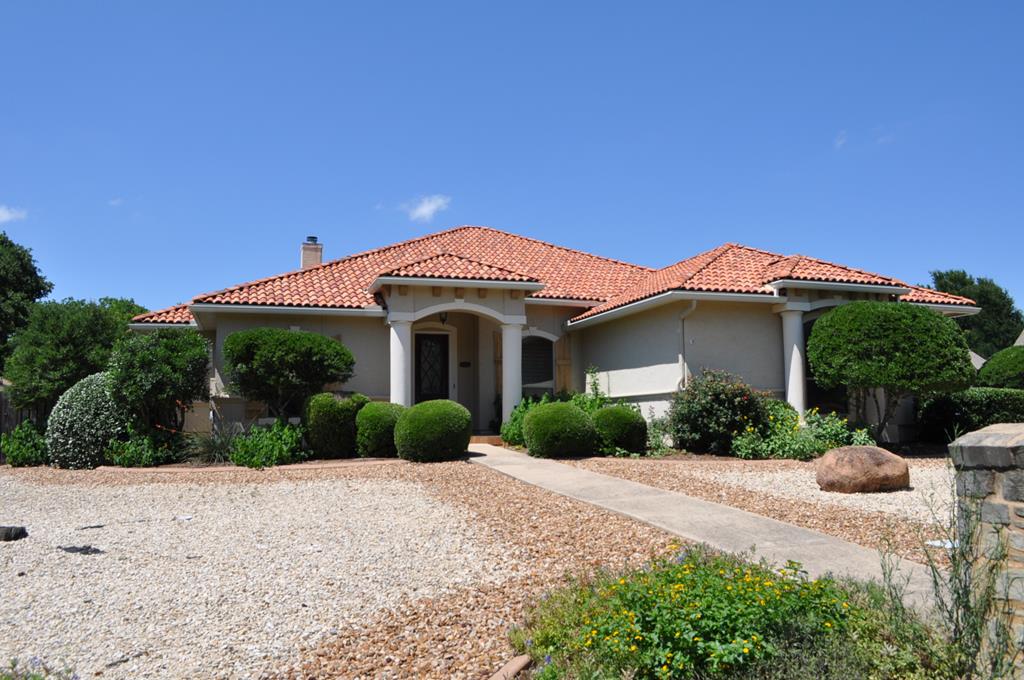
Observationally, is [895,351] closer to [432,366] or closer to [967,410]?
[967,410]

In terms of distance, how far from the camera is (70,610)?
4957 millimetres

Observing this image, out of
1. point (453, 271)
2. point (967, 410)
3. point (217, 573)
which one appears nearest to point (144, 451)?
point (453, 271)

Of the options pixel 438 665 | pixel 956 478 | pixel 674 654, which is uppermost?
pixel 956 478

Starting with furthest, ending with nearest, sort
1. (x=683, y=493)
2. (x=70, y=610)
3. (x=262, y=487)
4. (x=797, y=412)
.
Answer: (x=797, y=412)
(x=262, y=487)
(x=683, y=493)
(x=70, y=610)

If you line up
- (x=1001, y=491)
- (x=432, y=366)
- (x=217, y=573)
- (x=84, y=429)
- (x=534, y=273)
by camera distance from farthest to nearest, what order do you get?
(x=534, y=273) → (x=432, y=366) → (x=84, y=429) → (x=217, y=573) → (x=1001, y=491)

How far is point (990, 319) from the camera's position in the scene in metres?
51.1

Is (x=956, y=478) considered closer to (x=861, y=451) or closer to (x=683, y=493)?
(x=683, y=493)

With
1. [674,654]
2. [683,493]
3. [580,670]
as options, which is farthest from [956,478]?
[683,493]

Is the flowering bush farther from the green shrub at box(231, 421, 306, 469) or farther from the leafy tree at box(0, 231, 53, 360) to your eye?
the leafy tree at box(0, 231, 53, 360)

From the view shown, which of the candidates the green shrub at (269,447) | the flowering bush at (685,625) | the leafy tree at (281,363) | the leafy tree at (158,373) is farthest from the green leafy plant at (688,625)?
the leafy tree at (158,373)

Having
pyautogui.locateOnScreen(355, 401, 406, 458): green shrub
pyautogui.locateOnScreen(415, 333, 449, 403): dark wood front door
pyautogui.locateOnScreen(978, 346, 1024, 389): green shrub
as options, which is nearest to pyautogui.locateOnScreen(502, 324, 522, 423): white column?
pyautogui.locateOnScreen(415, 333, 449, 403): dark wood front door

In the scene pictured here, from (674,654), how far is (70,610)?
410 centimetres

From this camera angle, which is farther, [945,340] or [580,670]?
[945,340]

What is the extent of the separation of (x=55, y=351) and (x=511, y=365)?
423 inches
